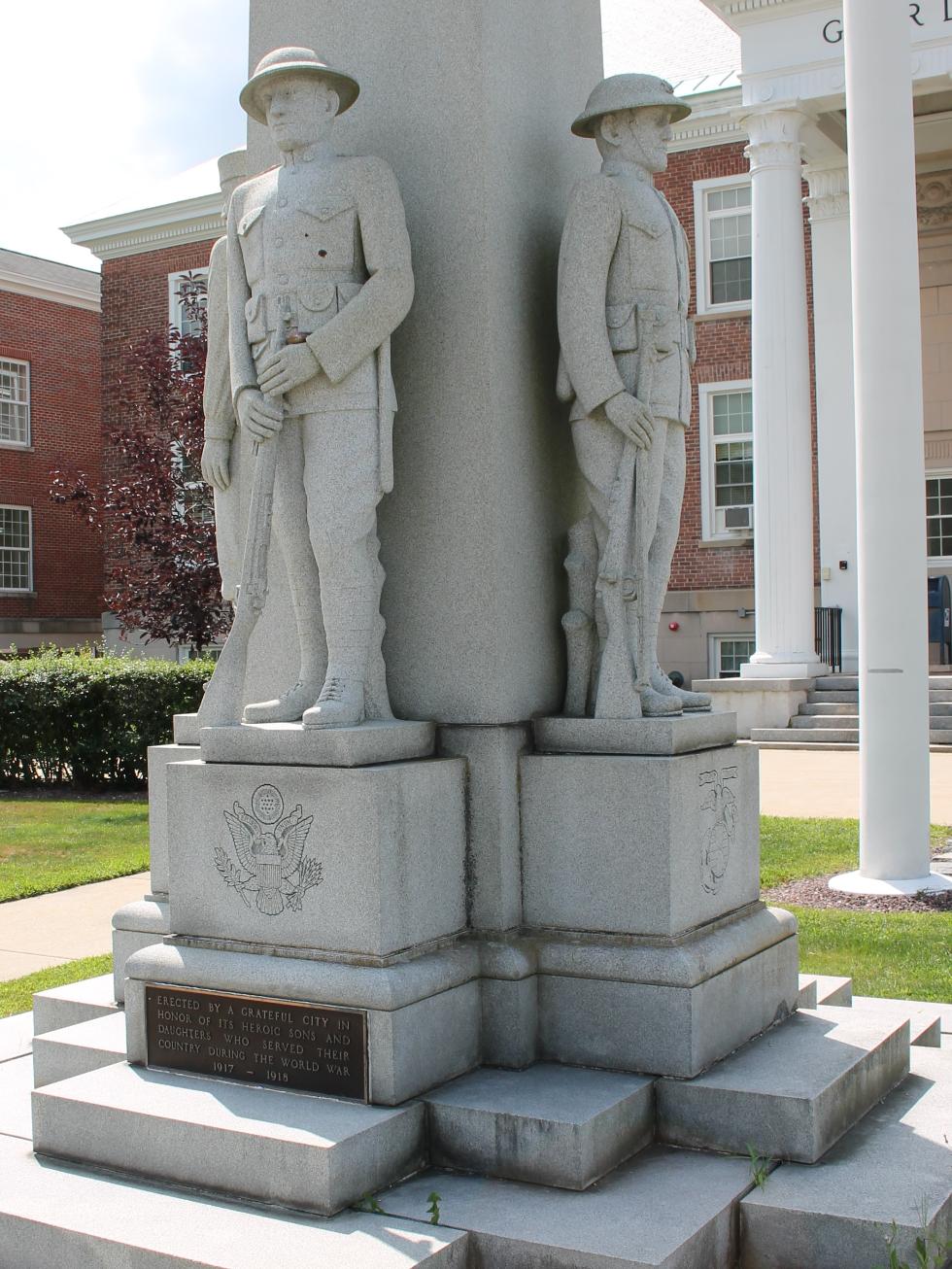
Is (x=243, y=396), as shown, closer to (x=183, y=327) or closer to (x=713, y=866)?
(x=713, y=866)

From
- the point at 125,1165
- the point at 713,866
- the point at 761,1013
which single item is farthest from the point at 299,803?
the point at 761,1013

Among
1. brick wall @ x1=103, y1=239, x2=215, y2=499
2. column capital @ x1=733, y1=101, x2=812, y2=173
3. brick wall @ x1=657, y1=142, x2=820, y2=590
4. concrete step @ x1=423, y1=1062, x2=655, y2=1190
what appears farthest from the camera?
brick wall @ x1=103, y1=239, x2=215, y2=499

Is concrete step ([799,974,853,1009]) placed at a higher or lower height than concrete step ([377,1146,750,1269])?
higher

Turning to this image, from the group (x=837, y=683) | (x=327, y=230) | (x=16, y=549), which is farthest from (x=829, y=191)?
(x=16, y=549)

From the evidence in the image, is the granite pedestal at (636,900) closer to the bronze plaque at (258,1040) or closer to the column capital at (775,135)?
the bronze plaque at (258,1040)

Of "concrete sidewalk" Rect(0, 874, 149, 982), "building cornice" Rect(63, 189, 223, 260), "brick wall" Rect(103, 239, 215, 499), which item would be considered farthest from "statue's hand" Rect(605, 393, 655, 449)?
"brick wall" Rect(103, 239, 215, 499)

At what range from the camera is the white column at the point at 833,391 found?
21.9 metres

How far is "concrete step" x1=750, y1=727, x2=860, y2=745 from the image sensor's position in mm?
17875

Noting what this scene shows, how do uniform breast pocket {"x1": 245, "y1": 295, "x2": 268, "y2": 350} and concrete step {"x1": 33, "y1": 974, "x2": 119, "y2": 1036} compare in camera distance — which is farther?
concrete step {"x1": 33, "y1": 974, "x2": 119, "y2": 1036}

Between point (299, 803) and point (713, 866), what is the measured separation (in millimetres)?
1394

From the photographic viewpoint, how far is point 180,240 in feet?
102

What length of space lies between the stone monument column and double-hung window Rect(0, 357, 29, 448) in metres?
31.5

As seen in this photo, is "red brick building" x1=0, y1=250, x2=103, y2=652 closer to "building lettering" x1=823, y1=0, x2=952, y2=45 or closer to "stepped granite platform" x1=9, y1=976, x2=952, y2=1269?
"building lettering" x1=823, y1=0, x2=952, y2=45

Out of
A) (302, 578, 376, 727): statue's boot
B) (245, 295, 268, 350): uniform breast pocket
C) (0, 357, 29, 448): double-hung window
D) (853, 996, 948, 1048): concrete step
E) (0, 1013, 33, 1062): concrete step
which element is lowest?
(0, 1013, 33, 1062): concrete step
